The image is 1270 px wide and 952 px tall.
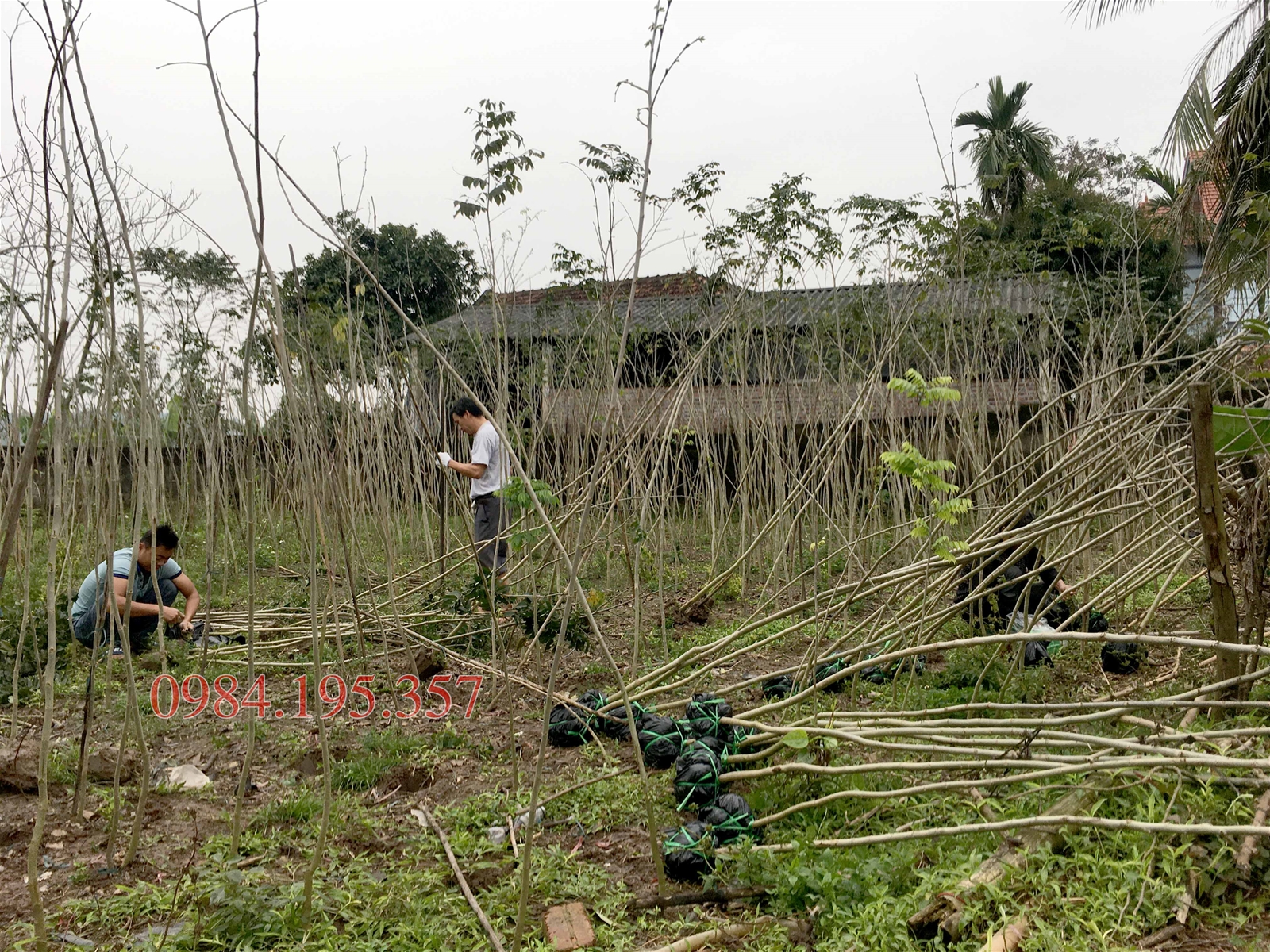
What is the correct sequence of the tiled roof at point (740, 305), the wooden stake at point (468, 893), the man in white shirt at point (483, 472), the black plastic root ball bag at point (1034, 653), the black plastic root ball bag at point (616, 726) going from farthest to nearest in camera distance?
the tiled roof at point (740, 305), the man in white shirt at point (483, 472), the black plastic root ball bag at point (1034, 653), the black plastic root ball bag at point (616, 726), the wooden stake at point (468, 893)

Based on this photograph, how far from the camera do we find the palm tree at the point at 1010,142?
35.1ft

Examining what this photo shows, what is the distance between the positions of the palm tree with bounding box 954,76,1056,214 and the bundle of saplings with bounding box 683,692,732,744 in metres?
8.36

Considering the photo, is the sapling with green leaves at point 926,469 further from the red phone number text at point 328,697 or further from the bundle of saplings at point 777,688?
the red phone number text at point 328,697

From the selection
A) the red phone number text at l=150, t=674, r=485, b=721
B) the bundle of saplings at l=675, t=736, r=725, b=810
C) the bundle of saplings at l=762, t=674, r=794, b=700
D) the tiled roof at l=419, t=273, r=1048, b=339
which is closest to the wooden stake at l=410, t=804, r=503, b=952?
the bundle of saplings at l=675, t=736, r=725, b=810

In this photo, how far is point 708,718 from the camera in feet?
6.62

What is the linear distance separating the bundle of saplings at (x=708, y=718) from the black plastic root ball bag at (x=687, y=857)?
1.00ft

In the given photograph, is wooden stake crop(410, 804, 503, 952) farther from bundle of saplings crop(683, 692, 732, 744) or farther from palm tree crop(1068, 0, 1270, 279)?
palm tree crop(1068, 0, 1270, 279)

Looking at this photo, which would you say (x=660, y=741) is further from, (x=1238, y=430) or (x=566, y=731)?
(x=1238, y=430)

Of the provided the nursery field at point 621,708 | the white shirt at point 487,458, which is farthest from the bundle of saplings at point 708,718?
the white shirt at point 487,458

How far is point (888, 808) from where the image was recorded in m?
1.82

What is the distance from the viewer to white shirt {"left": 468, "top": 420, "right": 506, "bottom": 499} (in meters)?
3.72

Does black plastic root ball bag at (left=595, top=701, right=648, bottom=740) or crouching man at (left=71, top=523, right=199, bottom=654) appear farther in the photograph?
crouching man at (left=71, top=523, right=199, bottom=654)

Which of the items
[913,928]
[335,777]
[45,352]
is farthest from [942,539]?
[45,352]

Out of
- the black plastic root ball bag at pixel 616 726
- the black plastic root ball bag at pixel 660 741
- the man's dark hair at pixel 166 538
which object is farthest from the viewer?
the man's dark hair at pixel 166 538
